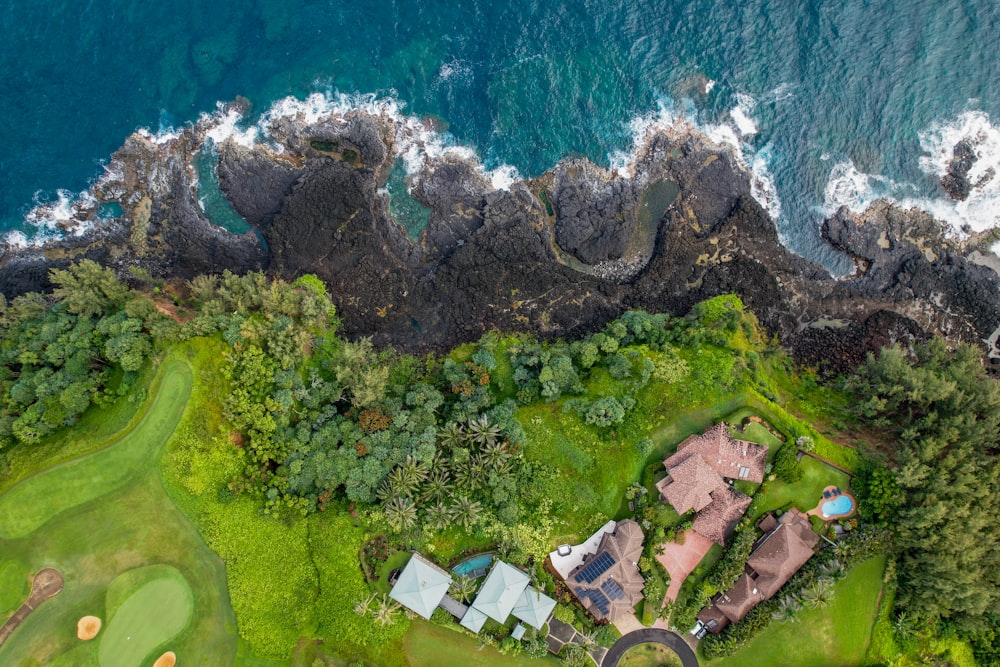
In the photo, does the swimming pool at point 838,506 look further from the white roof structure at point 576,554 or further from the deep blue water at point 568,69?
the deep blue water at point 568,69

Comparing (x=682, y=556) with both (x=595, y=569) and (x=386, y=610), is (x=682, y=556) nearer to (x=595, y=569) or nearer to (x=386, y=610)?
(x=595, y=569)

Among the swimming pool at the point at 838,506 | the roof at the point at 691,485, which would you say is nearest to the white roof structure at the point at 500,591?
the roof at the point at 691,485

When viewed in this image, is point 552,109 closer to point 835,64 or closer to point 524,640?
point 835,64

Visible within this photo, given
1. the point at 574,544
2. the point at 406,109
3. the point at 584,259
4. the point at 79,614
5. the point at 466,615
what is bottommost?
the point at 79,614

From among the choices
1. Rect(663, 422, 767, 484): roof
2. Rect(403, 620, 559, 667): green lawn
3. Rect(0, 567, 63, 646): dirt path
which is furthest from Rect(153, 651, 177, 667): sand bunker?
Rect(663, 422, 767, 484): roof

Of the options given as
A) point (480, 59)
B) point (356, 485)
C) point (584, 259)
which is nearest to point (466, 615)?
point (356, 485)

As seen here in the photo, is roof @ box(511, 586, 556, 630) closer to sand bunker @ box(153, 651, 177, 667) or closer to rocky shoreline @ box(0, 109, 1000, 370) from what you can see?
rocky shoreline @ box(0, 109, 1000, 370)
